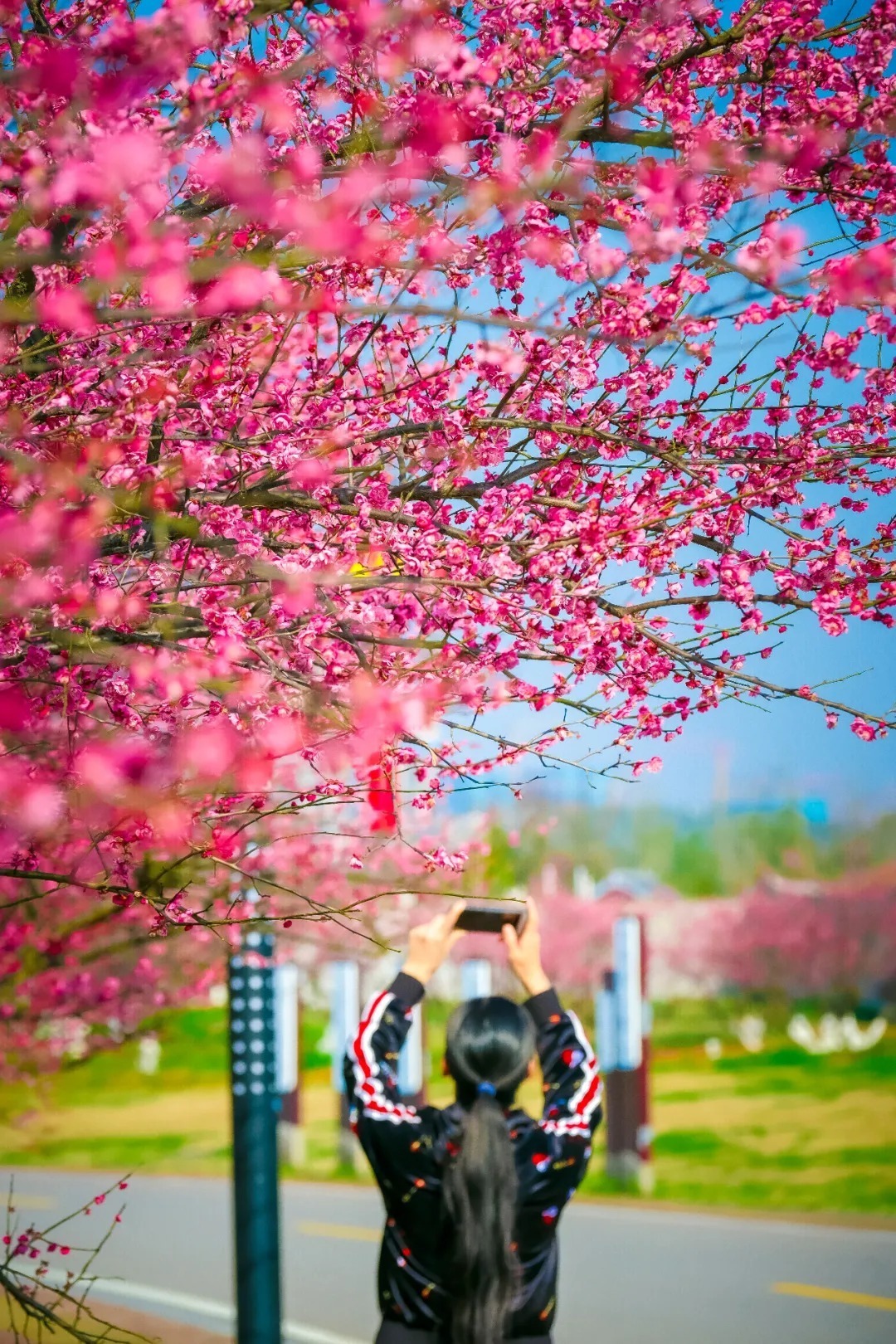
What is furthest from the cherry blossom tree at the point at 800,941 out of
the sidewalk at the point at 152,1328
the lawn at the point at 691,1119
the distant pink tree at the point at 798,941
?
the sidewalk at the point at 152,1328

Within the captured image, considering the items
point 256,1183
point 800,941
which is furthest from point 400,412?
point 800,941

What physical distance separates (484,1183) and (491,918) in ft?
1.88

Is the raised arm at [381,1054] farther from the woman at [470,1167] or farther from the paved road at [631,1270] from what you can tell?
the paved road at [631,1270]

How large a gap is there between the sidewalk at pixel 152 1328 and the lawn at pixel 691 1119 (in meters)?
4.98

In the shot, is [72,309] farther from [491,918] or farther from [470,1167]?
[470,1167]

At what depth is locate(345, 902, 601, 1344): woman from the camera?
2.78 metres

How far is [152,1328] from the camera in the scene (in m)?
9.41

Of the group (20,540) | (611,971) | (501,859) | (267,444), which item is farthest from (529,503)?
(501,859)

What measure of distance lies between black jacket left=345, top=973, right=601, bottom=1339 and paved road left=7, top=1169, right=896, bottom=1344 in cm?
772

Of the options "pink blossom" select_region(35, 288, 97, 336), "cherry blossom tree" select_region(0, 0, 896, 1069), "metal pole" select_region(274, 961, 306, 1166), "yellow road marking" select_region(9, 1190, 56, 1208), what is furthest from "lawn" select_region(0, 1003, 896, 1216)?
"pink blossom" select_region(35, 288, 97, 336)

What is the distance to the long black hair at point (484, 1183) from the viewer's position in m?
2.76

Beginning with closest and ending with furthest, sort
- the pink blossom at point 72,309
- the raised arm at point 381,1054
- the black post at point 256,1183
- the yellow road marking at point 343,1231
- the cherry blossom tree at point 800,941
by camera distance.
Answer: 1. the pink blossom at point 72,309
2. the raised arm at point 381,1054
3. the black post at point 256,1183
4. the yellow road marking at point 343,1231
5. the cherry blossom tree at point 800,941

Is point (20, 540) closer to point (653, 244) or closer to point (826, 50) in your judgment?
point (653, 244)

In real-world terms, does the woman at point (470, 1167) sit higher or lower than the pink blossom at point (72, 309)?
lower
